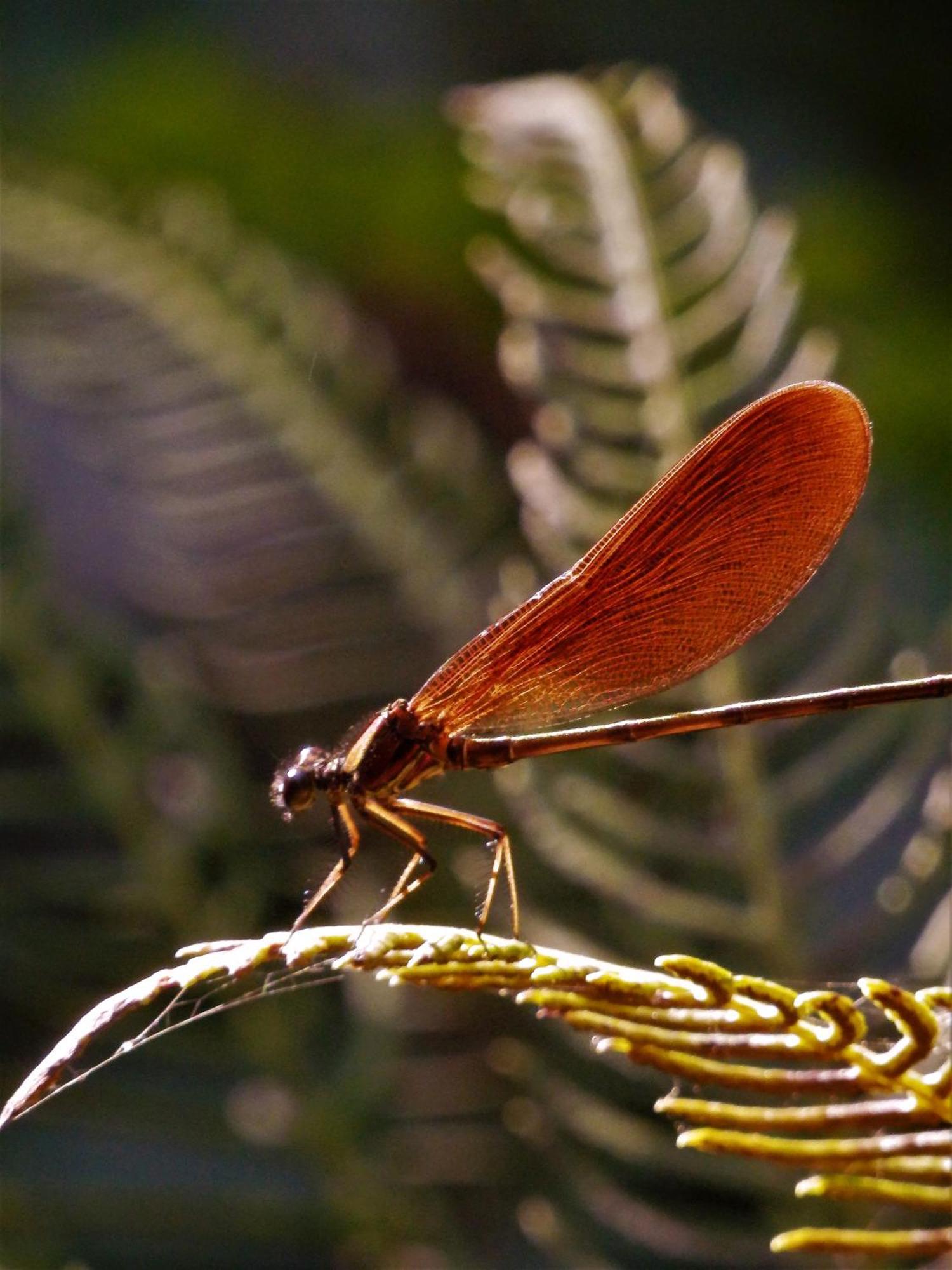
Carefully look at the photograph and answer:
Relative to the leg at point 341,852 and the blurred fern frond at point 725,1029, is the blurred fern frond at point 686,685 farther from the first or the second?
the blurred fern frond at point 725,1029

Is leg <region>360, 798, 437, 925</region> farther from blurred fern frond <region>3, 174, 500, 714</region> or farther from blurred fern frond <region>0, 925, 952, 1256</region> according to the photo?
blurred fern frond <region>0, 925, 952, 1256</region>

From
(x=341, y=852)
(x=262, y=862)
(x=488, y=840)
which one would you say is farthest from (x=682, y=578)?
(x=262, y=862)

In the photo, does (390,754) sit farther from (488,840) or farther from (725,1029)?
(725,1029)

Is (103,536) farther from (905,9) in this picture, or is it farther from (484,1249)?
(905,9)

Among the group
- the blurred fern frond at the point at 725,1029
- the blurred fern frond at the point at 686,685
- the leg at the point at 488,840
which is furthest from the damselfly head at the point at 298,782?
the blurred fern frond at the point at 725,1029

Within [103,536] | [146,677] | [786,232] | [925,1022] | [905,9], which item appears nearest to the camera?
[925,1022]

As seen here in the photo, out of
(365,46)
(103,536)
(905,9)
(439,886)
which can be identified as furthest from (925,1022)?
(365,46)
